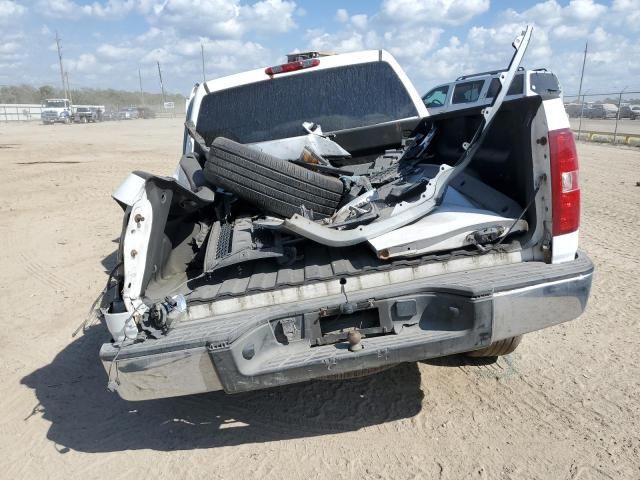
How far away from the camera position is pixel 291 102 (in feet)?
13.7

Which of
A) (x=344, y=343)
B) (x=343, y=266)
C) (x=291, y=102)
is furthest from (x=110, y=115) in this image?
(x=344, y=343)

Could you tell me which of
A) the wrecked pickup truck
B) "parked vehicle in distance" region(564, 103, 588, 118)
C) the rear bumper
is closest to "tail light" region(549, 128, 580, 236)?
the wrecked pickup truck

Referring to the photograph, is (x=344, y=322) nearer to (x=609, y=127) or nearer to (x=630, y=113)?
(x=609, y=127)

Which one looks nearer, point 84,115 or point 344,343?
point 344,343

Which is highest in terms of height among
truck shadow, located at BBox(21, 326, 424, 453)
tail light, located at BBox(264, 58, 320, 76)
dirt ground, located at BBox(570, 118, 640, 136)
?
tail light, located at BBox(264, 58, 320, 76)

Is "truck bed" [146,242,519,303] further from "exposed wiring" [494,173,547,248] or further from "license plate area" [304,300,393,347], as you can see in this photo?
"license plate area" [304,300,393,347]

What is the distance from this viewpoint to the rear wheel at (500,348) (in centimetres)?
316

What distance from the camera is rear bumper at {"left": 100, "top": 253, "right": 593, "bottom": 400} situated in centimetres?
231

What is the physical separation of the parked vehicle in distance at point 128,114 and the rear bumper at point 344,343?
6183 cm

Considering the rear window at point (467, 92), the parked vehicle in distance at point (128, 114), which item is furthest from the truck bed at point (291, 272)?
the parked vehicle in distance at point (128, 114)

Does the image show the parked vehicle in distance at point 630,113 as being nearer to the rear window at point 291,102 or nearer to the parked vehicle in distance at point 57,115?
the rear window at point 291,102

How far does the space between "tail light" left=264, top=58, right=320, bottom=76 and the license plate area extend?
95.0 inches

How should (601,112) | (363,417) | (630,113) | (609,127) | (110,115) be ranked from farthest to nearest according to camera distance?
(110,115)
(601,112)
(630,113)
(609,127)
(363,417)

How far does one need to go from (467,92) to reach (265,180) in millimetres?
13114
